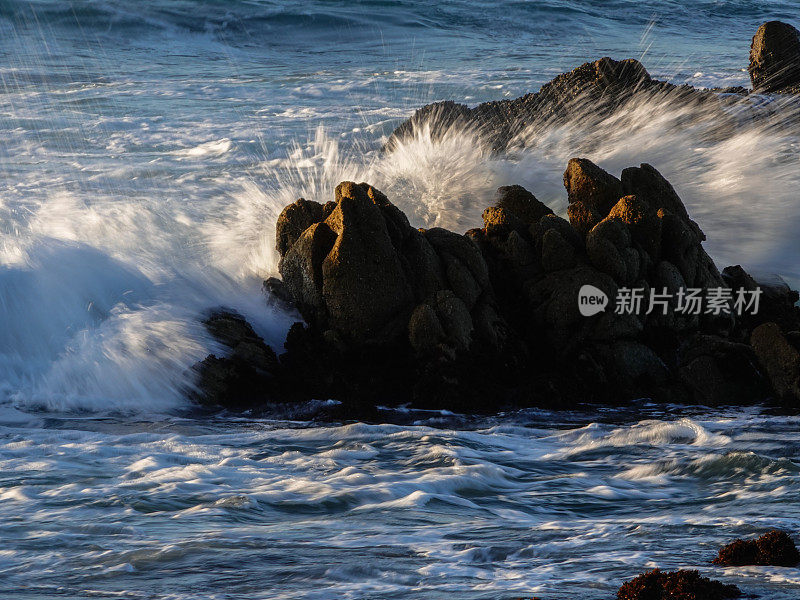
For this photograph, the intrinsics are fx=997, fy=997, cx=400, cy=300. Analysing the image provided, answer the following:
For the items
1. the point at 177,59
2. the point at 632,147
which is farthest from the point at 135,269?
the point at 177,59

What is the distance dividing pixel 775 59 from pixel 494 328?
36.0 feet

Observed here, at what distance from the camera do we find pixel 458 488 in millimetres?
5949

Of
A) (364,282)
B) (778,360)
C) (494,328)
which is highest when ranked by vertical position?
(364,282)

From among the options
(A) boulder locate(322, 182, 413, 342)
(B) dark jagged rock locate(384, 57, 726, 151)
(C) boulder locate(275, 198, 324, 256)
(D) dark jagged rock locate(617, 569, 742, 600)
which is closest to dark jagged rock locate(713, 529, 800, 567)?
(D) dark jagged rock locate(617, 569, 742, 600)

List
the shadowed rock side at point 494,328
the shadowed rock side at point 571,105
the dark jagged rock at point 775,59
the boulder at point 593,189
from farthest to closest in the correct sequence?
the dark jagged rock at point 775,59, the shadowed rock side at point 571,105, the boulder at point 593,189, the shadowed rock side at point 494,328

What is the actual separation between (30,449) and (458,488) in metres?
2.89

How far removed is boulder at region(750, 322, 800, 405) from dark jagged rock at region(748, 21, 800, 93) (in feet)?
30.2

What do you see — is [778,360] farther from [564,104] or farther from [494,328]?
[564,104]

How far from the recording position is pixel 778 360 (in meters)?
7.64

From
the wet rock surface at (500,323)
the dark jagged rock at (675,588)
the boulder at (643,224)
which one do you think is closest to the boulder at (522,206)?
the wet rock surface at (500,323)

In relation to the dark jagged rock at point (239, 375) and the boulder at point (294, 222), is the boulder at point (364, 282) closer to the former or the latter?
the dark jagged rock at point (239, 375)

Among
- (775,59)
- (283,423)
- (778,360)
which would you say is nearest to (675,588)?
(283,423)

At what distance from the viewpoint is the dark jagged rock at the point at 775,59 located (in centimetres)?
1589

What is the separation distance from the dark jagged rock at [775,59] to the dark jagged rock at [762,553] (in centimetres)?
1284
